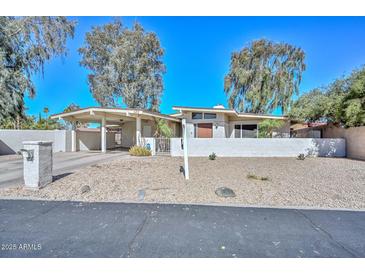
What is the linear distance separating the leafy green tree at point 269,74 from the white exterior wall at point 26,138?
61.8 feet

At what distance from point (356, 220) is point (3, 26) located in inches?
739

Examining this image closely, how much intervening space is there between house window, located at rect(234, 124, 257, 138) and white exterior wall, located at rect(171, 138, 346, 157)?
398 centimetres

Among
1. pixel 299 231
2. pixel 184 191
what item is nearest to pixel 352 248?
pixel 299 231

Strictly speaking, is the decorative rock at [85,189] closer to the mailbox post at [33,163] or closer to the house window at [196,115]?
the mailbox post at [33,163]

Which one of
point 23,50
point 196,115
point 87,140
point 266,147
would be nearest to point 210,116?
point 196,115

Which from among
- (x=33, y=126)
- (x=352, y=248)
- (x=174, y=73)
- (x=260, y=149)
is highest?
(x=174, y=73)

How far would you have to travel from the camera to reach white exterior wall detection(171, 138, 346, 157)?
36.6ft

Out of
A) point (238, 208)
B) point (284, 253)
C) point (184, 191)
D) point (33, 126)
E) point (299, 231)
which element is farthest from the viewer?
point (33, 126)

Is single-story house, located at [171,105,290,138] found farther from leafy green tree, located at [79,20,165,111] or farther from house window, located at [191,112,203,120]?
leafy green tree, located at [79,20,165,111]

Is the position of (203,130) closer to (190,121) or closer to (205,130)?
(205,130)

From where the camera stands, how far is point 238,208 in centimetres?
389

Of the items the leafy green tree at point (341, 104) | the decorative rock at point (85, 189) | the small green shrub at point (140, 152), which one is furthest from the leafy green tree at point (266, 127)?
the decorative rock at point (85, 189)

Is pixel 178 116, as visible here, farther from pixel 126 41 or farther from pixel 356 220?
pixel 356 220

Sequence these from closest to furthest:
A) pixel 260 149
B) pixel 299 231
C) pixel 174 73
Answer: pixel 299 231
pixel 260 149
pixel 174 73
